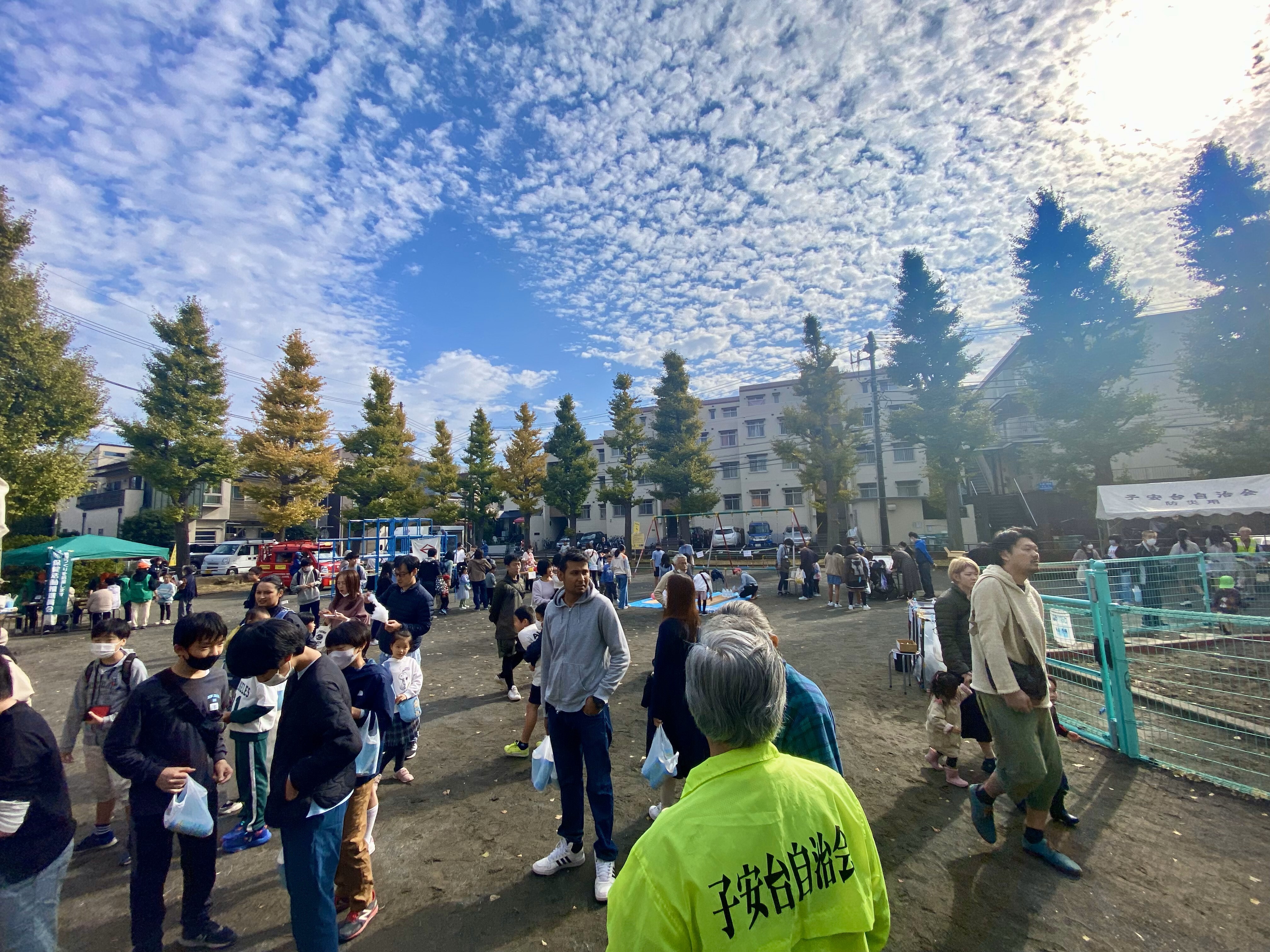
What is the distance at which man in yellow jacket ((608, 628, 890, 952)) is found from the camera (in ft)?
3.61

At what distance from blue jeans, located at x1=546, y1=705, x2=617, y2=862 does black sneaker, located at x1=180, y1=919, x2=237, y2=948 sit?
6.14ft

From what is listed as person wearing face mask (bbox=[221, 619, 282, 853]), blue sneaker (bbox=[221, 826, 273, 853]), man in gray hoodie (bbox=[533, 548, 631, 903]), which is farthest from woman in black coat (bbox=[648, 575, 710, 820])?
blue sneaker (bbox=[221, 826, 273, 853])

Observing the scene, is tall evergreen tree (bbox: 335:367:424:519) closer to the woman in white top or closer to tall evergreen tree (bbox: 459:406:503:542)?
tall evergreen tree (bbox: 459:406:503:542)

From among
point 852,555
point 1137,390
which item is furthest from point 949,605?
point 1137,390

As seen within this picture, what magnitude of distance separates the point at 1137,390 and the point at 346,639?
31675 mm

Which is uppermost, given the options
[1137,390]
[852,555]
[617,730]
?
[1137,390]

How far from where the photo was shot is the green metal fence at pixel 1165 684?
4590mm

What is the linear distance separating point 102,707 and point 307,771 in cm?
303

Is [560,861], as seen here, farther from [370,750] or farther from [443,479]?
[443,479]

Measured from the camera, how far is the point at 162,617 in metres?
15.0

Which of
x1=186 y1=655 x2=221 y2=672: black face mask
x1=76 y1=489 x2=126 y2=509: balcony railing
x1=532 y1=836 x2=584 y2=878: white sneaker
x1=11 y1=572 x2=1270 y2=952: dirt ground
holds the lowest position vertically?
x1=11 y1=572 x2=1270 y2=952: dirt ground

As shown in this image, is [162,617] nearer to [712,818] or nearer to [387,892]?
[387,892]

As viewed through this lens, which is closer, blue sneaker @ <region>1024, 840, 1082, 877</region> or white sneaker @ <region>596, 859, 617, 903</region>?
white sneaker @ <region>596, 859, 617, 903</region>

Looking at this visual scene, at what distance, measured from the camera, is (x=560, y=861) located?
11.5 feet
